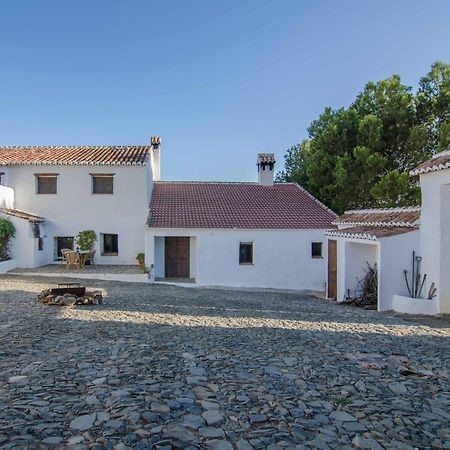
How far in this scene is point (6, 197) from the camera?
68.3ft

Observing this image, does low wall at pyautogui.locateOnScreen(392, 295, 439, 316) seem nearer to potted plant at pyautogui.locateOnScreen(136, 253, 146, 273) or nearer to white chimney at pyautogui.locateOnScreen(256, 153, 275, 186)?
potted plant at pyautogui.locateOnScreen(136, 253, 146, 273)

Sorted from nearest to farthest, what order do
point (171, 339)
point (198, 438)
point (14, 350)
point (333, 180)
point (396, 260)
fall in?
point (198, 438) < point (14, 350) < point (171, 339) < point (396, 260) < point (333, 180)

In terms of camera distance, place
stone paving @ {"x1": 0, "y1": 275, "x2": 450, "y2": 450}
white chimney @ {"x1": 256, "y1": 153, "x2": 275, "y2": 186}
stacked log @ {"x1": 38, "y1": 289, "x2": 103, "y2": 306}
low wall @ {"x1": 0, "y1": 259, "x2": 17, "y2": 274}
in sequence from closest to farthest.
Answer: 1. stone paving @ {"x1": 0, "y1": 275, "x2": 450, "y2": 450}
2. stacked log @ {"x1": 38, "y1": 289, "x2": 103, "y2": 306}
3. low wall @ {"x1": 0, "y1": 259, "x2": 17, "y2": 274}
4. white chimney @ {"x1": 256, "y1": 153, "x2": 275, "y2": 186}

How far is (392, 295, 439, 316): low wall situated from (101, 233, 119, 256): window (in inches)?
592

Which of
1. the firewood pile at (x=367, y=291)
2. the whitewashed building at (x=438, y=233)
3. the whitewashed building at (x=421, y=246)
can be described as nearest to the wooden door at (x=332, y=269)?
the firewood pile at (x=367, y=291)

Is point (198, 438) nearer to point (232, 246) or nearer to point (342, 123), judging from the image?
point (232, 246)

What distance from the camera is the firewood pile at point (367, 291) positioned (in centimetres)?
1336

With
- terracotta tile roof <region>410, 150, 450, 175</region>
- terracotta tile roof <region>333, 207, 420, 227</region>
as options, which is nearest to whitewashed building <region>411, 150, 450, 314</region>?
terracotta tile roof <region>410, 150, 450, 175</region>

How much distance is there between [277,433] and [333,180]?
21628 millimetres

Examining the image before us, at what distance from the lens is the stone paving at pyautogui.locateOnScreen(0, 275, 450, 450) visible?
11.9 feet

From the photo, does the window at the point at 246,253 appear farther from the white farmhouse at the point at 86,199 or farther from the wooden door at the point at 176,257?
the white farmhouse at the point at 86,199

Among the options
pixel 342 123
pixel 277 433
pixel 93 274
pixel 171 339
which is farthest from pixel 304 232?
pixel 277 433

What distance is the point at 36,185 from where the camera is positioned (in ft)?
71.4

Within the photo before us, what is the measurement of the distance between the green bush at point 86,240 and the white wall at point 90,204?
431 mm
